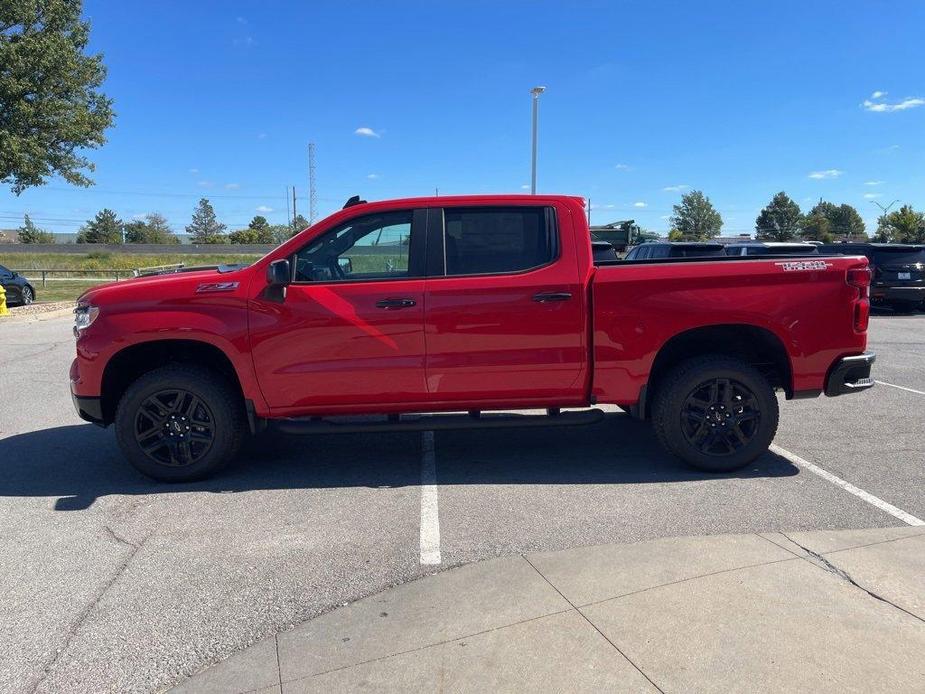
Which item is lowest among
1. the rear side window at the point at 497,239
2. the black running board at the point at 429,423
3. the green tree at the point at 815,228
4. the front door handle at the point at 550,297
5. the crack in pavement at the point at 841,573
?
the crack in pavement at the point at 841,573

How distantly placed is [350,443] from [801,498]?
3.53 m

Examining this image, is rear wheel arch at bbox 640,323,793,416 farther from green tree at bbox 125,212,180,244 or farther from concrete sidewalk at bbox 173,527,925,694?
green tree at bbox 125,212,180,244

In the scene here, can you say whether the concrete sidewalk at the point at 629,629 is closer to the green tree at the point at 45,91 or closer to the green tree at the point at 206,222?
the green tree at the point at 45,91

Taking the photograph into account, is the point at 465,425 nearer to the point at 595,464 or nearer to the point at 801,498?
the point at 595,464

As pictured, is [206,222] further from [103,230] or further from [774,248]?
[774,248]

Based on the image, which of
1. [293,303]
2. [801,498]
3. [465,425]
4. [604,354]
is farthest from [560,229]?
[801,498]

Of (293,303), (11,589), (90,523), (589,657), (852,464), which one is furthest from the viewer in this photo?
(852,464)

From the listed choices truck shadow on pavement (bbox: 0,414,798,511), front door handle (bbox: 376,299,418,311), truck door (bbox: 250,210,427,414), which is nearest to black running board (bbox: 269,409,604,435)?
truck door (bbox: 250,210,427,414)

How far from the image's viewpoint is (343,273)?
5.01m

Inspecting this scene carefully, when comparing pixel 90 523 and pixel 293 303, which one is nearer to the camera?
pixel 90 523

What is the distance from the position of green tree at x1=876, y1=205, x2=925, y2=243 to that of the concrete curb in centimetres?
4885

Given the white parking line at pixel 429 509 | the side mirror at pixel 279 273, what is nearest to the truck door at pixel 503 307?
the white parking line at pixel 429 509

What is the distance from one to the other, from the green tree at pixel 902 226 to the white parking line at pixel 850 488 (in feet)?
161

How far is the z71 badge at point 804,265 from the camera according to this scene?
4.95m
